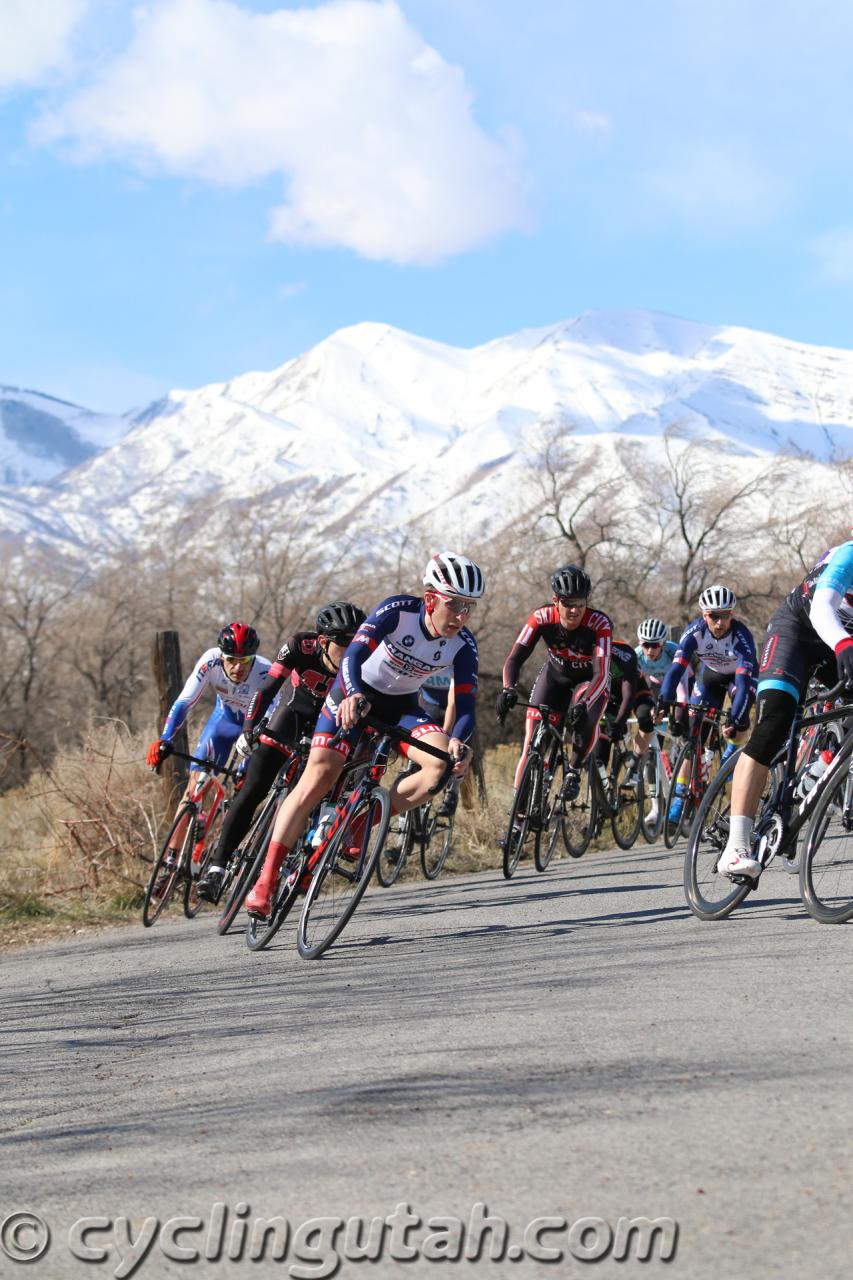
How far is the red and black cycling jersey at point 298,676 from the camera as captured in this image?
9578 mm

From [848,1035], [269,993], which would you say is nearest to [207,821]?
[269,993]

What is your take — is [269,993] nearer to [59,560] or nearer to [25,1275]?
[25,1275]

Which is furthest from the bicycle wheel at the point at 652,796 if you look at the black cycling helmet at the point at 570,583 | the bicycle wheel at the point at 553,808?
the black cycling helmet at the point at 570,583

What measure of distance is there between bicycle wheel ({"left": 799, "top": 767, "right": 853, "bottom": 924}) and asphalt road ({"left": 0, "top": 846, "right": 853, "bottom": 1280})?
0.18 m

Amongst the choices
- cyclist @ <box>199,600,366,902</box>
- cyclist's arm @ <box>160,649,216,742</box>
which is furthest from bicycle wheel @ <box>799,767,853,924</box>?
cyclist's arm @ <box>160,649,216,742</box>

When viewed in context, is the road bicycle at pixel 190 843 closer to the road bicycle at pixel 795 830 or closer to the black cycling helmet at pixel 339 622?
the black cycling helmet at pixel 339 622

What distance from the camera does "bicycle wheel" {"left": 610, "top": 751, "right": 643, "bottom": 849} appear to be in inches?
494

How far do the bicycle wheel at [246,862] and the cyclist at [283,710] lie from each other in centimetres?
8

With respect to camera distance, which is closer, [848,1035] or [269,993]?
[848,1035]

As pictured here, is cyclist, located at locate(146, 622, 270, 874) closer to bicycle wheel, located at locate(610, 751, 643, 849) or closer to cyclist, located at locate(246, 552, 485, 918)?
cyclist, located at locate(246, 552, 485, 918)

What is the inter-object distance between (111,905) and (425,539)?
35092mm

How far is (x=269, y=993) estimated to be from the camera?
645 cm

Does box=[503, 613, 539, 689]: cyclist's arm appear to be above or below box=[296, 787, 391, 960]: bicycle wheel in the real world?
above

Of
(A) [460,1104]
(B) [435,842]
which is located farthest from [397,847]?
(A) [460,1104]
